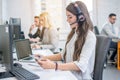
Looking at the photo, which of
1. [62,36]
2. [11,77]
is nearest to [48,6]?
[62,36]

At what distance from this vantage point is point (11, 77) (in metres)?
1.60

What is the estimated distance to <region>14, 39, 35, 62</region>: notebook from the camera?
2.32 metres

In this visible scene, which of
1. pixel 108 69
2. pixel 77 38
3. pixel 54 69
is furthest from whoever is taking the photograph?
pixel 108 69

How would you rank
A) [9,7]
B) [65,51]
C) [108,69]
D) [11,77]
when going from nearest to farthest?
1. [11,77]
2. [65,51]
3. [108,69]
4. [9,7]

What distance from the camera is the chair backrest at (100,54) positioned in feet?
5.91

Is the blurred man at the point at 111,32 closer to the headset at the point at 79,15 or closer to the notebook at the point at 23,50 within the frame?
the notebook at the point at 23,50

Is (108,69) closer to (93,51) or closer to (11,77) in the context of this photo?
(93,51)

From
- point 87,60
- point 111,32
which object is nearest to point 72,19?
point 87,60

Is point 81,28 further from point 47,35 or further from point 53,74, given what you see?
point 47,35

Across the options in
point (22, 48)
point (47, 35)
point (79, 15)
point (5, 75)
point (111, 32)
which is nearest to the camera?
point (5, 75)

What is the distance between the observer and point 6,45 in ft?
4.91

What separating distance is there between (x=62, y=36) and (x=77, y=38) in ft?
15.6

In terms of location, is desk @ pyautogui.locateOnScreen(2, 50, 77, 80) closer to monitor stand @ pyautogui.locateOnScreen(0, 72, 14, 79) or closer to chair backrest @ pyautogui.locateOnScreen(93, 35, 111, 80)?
monitor stand @ pyautogui.locateOnScreen(0, 72, 14, 79)

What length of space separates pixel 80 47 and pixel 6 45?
63cm
